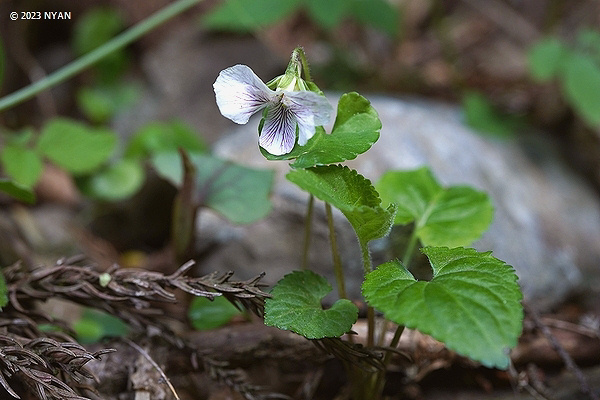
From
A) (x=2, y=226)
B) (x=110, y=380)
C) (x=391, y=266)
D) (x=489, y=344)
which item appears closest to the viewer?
(x=489, y=344)

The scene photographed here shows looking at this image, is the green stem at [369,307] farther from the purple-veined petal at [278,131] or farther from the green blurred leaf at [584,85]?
the green blurred leaf at [584,85]

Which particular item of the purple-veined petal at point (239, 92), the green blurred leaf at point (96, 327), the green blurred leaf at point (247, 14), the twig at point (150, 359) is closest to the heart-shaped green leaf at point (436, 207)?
the purple-veined petal at point (239, 92)

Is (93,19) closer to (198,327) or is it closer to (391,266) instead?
(198,327)

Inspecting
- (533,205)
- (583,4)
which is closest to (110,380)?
(533,205)

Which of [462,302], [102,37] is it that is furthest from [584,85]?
[102,37]

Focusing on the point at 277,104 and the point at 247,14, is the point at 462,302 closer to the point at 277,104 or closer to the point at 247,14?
the point at 277,104
